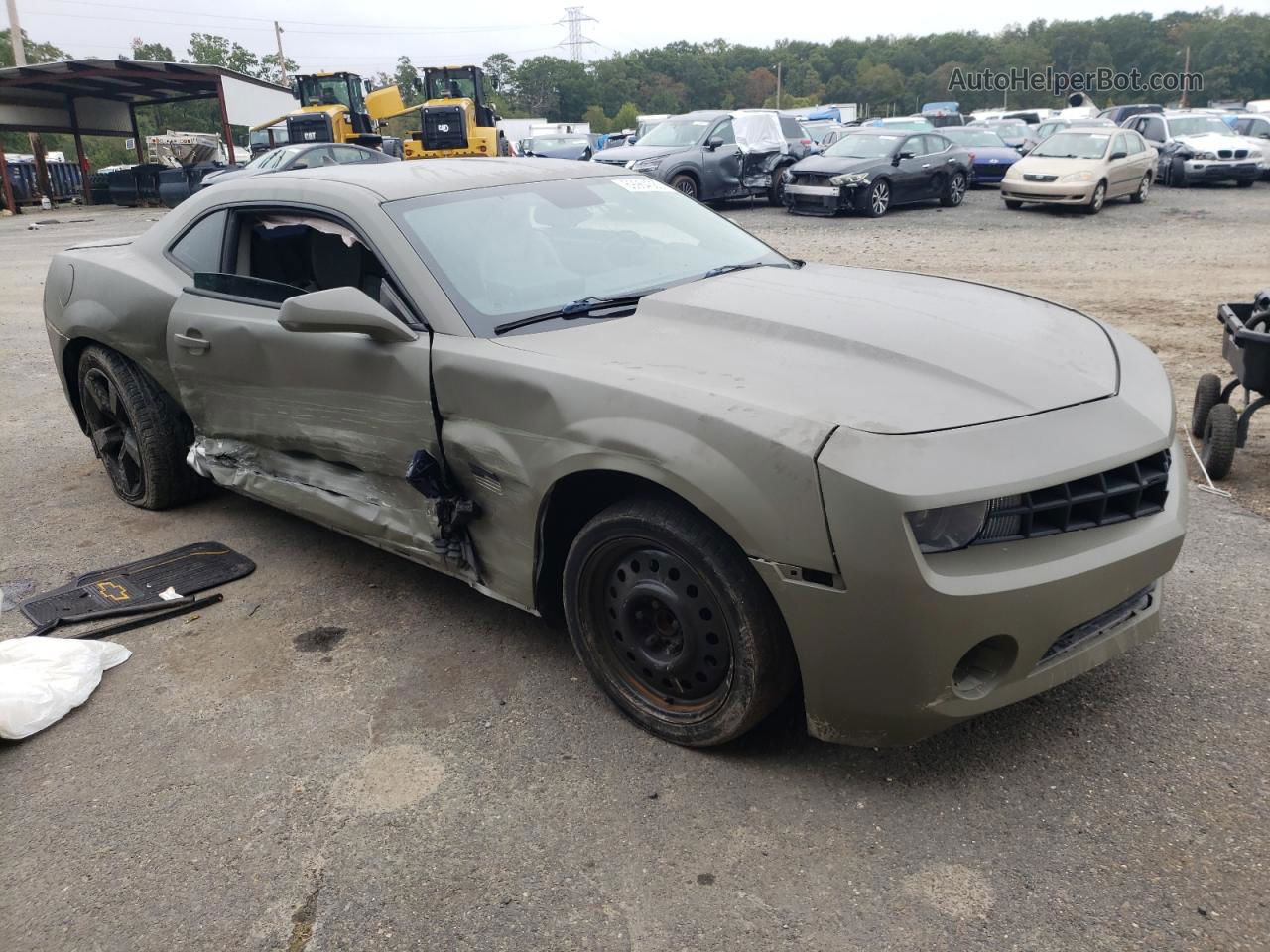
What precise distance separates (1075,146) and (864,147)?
11.4 ft

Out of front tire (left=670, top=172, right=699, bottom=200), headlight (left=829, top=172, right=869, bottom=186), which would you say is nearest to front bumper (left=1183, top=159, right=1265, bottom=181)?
headlight (left=829, top=172, right=869, bottom=186)

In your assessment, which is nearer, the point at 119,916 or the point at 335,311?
the point at 119,916

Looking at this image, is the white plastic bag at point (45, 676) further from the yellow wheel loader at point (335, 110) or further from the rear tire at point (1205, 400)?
the yellow wheel loader at point (335, 110)

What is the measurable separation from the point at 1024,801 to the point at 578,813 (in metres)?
1.14

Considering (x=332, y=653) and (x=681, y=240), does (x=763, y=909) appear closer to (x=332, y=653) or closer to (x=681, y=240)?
(x=332, y=653)

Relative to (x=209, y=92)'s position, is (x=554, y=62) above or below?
above

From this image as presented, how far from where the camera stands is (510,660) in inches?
136

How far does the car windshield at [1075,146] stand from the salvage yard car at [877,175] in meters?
1.41

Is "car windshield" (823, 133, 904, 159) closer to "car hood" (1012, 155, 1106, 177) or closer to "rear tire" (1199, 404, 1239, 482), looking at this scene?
"car hood" (1012, 155, 1106, 177)

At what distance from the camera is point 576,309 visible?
332cm

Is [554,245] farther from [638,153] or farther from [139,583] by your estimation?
[638,153]

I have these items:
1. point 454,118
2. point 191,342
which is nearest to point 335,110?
point 454,118

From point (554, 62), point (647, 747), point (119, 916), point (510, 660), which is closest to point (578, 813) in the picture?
point (647, 747)

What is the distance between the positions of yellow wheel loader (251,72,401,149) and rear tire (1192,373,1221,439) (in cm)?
2092
